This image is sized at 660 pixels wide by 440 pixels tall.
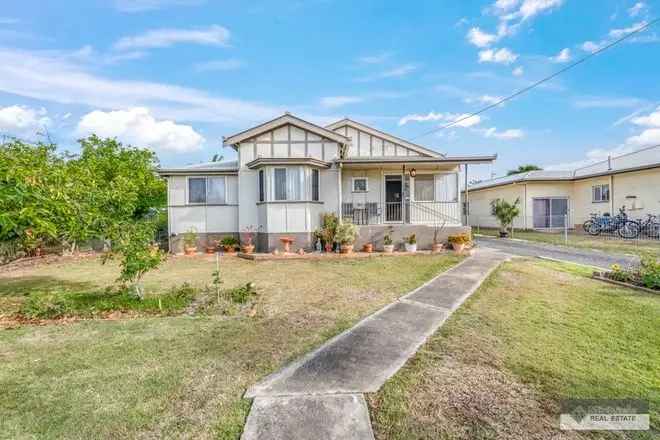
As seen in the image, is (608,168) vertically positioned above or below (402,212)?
above

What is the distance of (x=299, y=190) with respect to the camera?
1187 cm

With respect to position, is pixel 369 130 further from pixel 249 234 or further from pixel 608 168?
pixel 608 168

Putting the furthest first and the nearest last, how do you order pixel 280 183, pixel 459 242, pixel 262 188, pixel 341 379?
pixel 262 188 < pixel 280 183 < pixel 459 242 < pixel 341 379

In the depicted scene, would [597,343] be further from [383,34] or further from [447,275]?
[383,34]

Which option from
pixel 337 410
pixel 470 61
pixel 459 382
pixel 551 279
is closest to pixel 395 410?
pixel 337 410

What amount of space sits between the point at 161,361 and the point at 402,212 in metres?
11.2

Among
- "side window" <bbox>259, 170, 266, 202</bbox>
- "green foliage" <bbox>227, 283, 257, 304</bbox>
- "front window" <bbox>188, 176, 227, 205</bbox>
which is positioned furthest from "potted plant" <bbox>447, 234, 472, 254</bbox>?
"front window" <bbox>188, 176, 227, 205</bbox>

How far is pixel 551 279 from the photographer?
23.8ft

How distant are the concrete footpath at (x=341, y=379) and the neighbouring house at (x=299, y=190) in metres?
7.31

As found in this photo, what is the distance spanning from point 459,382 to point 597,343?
2304mm

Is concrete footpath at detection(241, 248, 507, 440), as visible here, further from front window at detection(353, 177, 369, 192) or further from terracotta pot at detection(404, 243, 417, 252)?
front window at detection(353, 177, 369, 192)

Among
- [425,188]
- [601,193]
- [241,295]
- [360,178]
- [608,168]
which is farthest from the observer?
[608,168]

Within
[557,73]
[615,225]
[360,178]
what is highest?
[557,73]

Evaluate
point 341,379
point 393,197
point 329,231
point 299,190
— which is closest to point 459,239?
point 393,197
